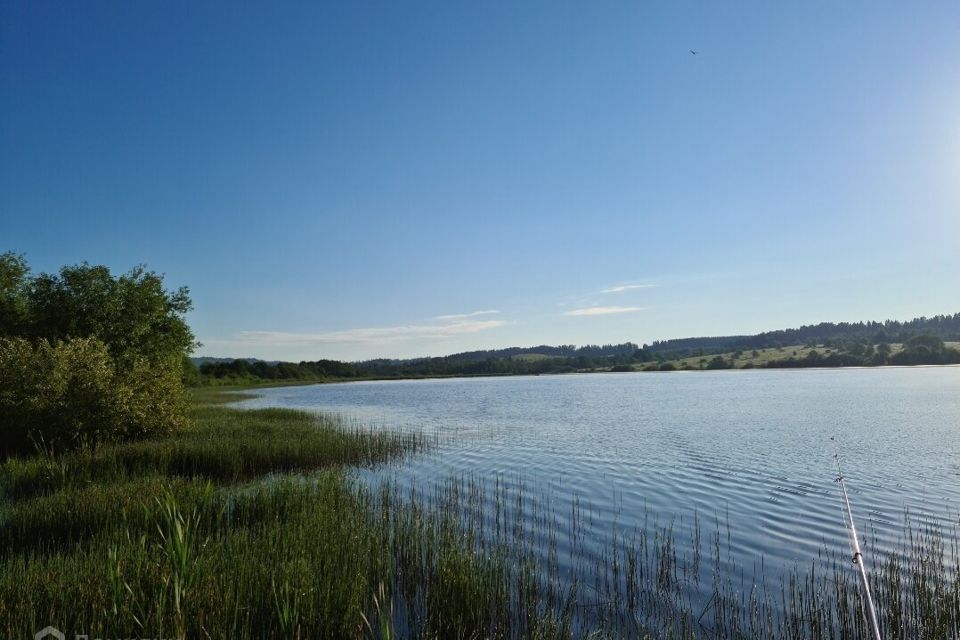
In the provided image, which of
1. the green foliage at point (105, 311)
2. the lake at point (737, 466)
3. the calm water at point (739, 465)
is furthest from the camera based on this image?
the green foliage at point (105, 311)

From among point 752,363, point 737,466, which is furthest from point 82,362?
point 752,363

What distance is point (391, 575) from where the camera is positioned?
8.33 meters

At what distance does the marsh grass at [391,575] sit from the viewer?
20.3 ft

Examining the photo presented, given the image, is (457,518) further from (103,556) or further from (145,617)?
(145,617)

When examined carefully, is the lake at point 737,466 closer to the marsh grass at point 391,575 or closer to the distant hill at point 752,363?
the marsh grass at point 391,575

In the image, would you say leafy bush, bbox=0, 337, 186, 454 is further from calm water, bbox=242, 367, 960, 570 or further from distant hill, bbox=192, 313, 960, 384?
distant hill, bbox=192, 313, 960, 384

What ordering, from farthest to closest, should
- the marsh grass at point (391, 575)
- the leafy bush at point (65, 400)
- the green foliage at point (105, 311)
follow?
1. the green foliage at point (105, 311)
2. the leafy bush at point (65, 400)
3. the marsh grass at point (391, 575)

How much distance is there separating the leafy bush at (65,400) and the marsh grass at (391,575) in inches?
283

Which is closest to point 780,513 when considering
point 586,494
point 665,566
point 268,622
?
point 586,494

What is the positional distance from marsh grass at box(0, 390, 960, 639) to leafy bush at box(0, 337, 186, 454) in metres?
7.18

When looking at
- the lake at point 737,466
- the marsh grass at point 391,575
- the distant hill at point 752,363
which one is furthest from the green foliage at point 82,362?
the distant hill at point 752,363

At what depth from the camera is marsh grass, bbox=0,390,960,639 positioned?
618 centimetres

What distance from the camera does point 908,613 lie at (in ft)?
24.1

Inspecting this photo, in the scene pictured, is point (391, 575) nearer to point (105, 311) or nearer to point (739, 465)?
point (739, 465)
